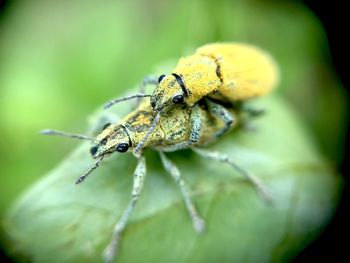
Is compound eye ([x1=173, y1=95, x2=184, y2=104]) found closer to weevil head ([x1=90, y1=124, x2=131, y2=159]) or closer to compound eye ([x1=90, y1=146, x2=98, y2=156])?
weevil head ([x1=90, y1=124, x2=131, y2=159])

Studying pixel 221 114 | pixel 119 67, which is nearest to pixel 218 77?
pixel 221 114

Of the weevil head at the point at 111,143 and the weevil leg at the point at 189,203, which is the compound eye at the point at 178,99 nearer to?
the weevil head at the point at 111,143

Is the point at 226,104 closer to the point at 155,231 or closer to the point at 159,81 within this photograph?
the point at 159,81

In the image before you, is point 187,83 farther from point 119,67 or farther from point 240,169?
point 119,67

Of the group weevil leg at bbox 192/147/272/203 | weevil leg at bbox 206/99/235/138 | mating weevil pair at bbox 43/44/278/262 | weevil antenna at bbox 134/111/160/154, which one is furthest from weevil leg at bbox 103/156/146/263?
weevil leg at bbox 206/99/235/138

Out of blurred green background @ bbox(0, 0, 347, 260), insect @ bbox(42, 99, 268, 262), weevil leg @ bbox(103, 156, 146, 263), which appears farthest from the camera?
blurred green background @ bbox(0, 0, 347, 260)

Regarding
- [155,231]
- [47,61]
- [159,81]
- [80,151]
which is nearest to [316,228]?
[155,231]

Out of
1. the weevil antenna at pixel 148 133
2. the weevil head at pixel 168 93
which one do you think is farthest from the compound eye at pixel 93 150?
the weevil head at pixel 168 93
